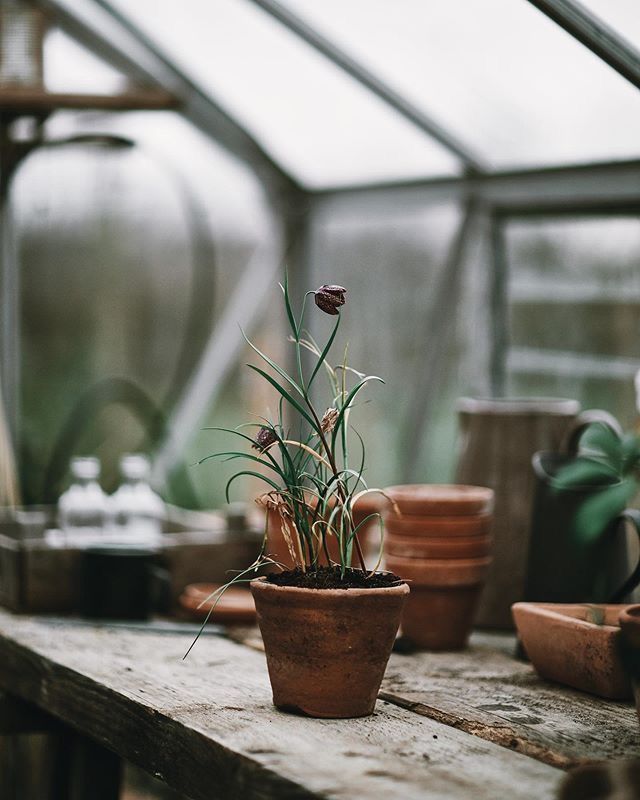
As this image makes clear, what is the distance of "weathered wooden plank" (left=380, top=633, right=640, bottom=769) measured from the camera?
1.45 metres

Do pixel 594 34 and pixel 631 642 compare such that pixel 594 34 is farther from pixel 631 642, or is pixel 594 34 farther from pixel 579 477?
pixel 631 642

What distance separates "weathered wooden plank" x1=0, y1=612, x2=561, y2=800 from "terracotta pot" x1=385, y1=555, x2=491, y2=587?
27 cm

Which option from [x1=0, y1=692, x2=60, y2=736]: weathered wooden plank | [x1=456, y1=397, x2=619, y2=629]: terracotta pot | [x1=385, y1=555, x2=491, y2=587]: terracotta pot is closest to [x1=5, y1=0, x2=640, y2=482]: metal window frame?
[x1=456, y1=397, x2=619, y2=629]: terracotta pot

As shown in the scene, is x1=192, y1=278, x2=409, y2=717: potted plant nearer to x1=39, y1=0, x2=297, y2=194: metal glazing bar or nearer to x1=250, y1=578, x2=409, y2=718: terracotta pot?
x1=250, y1=578, x2=409, y2=718: terracotta pot

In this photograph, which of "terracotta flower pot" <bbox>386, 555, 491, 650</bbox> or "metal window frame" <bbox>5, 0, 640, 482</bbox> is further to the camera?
"metal window frame" <bbox>5, 0, 640, 482</bbox>

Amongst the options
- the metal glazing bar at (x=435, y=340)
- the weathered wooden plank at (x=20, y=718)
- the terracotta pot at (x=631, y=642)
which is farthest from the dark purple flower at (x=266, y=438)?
the metal glazing bar at (x=435, y=340)

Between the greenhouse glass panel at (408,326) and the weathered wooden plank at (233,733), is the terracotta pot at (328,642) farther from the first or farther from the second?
the greenhouse glass panel at (408,326)

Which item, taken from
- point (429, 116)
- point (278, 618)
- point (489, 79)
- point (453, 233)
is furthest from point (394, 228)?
point (278, 618)

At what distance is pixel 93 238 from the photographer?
13.1ft

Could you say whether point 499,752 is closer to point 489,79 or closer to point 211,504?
point 489,79

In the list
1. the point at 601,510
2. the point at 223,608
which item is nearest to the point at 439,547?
the point at 601,510

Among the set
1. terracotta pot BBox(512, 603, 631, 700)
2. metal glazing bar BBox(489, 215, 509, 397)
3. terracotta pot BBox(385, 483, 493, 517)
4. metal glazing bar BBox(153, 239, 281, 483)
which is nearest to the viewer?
terracotta pot BBox(512, 603, 631, 700)

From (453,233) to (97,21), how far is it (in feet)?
3.55

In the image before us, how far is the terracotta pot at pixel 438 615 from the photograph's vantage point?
2037 mm
